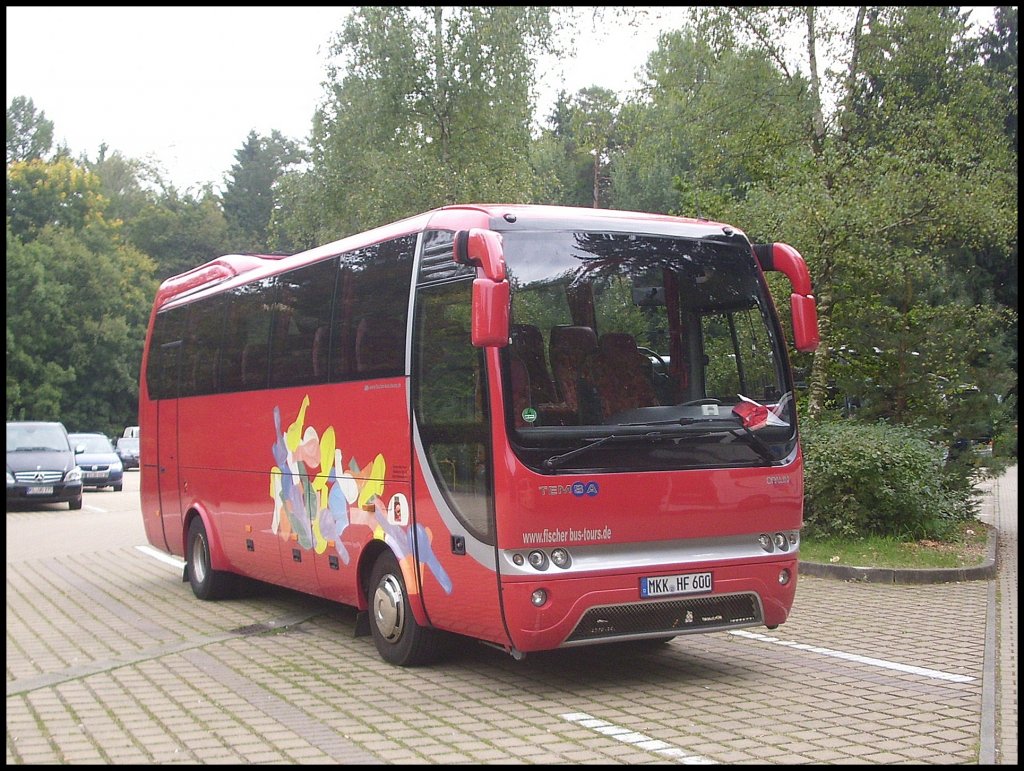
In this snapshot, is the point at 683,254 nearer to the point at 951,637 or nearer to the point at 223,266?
the point at 951,637

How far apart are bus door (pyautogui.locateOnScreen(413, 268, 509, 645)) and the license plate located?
0.94m

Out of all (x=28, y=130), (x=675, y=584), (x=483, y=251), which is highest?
(x=28, y=130)

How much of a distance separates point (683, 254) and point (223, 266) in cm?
641

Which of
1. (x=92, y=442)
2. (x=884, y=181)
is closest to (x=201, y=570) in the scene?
(x=884, y=181)

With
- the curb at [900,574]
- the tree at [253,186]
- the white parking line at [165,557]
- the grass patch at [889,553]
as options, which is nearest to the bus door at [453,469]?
the curb at [900,574]

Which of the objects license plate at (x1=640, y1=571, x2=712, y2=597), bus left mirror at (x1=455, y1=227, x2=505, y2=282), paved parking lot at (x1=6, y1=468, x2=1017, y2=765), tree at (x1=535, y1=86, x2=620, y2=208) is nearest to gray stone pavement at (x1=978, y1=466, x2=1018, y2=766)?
paved parking lot at (x1=6, y1=468, x2=1017, y2=765)

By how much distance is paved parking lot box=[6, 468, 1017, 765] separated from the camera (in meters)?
6.72

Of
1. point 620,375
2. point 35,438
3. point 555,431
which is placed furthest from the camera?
point 35,438

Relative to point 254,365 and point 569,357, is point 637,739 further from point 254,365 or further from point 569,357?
point 254,365

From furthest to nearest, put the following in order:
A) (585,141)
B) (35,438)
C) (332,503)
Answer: (35,438)
(585,141)
(332,503)

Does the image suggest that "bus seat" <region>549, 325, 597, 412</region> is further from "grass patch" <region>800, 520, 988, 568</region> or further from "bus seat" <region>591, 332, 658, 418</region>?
"grass patch" <region>800, 520, 988, 568</region>

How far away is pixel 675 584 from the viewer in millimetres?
8188

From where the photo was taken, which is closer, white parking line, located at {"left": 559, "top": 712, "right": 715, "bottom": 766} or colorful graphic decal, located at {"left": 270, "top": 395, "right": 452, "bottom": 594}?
white parking line, located at {"left": 559, "top": 712, "right": 715, "bottom": 766}

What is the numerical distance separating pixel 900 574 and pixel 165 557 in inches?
389
